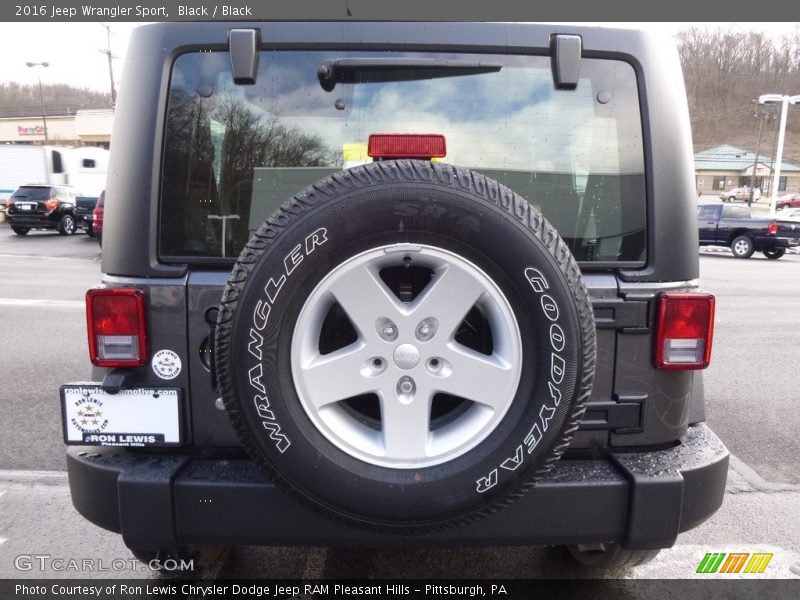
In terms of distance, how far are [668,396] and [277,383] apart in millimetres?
1347

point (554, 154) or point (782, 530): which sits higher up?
point (554, 154)

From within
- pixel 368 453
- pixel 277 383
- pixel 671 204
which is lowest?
pixel 368 453

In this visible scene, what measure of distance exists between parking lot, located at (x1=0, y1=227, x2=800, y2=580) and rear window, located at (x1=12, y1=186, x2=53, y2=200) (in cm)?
1483

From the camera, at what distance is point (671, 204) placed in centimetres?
212

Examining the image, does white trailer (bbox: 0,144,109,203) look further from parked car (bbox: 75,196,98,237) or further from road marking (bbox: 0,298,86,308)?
road marking (bbox: 0,298,86,308)

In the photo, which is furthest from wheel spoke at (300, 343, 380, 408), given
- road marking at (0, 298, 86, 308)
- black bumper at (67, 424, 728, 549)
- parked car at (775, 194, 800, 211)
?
parked car at (775, 194, 800, 211)

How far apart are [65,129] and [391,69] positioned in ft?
260

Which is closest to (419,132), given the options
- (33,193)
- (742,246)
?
(742,246)

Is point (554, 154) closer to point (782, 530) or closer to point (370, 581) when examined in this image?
point (370, 581)

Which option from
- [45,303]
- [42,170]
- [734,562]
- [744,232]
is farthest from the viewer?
[42,170]

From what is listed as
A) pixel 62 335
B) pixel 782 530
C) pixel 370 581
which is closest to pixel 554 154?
pixel 370 581

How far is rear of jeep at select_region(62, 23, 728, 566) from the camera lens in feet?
6.08

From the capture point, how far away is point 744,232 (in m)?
18.5

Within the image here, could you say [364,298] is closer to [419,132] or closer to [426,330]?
[426,330]
